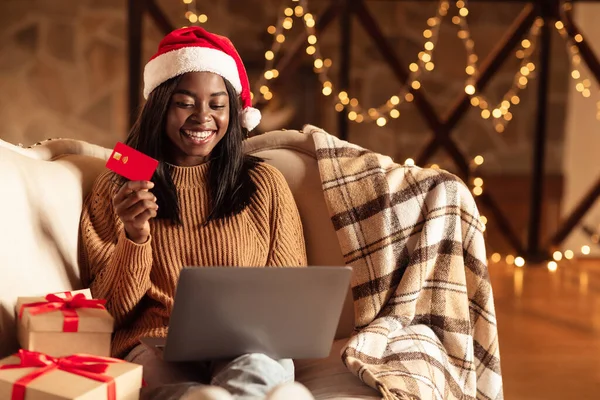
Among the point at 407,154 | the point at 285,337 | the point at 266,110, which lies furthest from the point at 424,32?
the point at 285,337

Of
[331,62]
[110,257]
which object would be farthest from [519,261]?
[110,257]

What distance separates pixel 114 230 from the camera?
5.30 feet

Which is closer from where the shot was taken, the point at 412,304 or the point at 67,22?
the point at 412,304

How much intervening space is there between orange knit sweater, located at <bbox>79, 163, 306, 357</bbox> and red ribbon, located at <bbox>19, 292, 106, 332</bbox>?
14 centimetres

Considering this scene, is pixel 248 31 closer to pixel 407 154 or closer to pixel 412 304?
pixel 407 154

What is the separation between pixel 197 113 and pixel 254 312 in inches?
19.9

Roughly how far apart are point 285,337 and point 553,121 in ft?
12.4

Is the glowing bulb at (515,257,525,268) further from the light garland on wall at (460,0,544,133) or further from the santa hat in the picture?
the santa hat

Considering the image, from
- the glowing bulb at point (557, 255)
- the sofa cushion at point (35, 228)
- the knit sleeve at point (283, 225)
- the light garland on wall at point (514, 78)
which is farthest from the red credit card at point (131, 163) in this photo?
the light garland on wall at point (514, 78)

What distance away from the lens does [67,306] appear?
4.42 feet

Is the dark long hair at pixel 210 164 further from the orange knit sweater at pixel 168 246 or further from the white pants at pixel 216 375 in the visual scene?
the white pants at pixel 216 375

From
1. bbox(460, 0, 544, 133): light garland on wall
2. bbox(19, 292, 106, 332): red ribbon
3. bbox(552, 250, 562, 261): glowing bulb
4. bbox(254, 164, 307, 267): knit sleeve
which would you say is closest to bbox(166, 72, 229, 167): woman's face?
bbox(254, 164, 307, 267): knit sleeve

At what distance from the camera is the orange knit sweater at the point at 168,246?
1525mm

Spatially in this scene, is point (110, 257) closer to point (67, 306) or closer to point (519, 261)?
point (67, 306)
